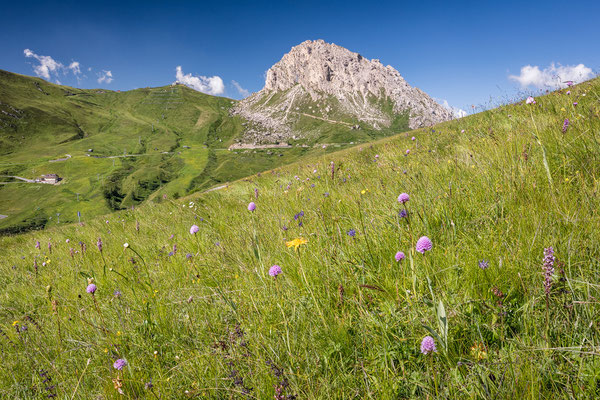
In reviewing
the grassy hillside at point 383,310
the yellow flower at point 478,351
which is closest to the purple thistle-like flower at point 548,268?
the grassy hillside at point 383,310

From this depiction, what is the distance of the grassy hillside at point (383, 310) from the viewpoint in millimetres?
1523

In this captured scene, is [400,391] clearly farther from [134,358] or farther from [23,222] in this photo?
[23,222]

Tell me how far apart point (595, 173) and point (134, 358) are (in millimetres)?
4709

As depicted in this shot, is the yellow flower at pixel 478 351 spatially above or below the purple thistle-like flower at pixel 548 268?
below

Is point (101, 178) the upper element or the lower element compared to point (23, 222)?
upper

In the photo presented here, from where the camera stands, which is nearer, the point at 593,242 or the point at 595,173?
the point at 593,242

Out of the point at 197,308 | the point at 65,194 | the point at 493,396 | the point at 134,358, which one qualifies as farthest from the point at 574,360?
the point at 65,194

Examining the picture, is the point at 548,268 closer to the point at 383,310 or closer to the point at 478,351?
the point at 478,351

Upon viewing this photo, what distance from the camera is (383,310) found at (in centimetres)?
206

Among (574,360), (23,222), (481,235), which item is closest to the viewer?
(574,360)

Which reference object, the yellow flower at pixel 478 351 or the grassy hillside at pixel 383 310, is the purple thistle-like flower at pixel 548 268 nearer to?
the grassy hillside at pixel 383 310

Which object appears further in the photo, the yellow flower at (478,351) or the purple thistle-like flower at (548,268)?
the yellow flower at (478,351)

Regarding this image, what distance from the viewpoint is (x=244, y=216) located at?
5547 mm

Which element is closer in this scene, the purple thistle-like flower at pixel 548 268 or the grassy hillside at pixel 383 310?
the purple thistle-like flower at pixel 548 268
